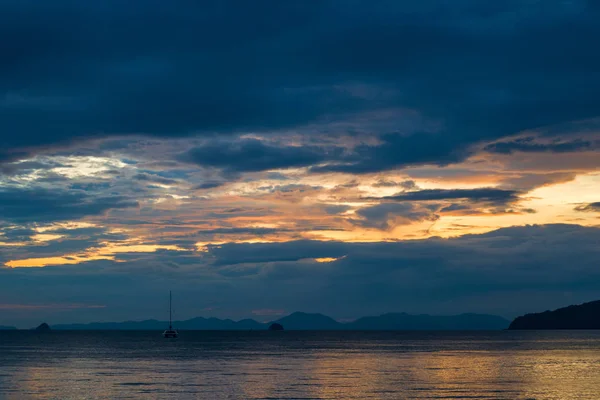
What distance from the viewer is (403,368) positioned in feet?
405

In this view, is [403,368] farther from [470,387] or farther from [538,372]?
[470,387]

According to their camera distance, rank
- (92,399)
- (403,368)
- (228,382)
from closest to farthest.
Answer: (92,399), (228,382), (403,368)

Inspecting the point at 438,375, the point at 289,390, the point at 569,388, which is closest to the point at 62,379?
the point at 289,390

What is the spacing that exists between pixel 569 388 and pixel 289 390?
33.6 meters

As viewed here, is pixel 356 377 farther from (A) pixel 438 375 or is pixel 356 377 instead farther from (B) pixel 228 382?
(B) pixel 228 382

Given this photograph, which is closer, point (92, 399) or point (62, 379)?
point (92, 399)

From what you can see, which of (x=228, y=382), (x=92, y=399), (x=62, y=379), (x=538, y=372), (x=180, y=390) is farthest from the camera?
(x=538, y=372)

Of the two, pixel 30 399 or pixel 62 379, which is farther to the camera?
pixel 62 379

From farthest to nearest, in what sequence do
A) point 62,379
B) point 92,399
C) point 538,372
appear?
1. point 538,372
2. point 62,379
3. point 92,399

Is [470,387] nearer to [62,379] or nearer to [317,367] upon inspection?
[317,367]

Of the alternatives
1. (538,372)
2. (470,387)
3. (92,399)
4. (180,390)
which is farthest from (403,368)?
(92,399)

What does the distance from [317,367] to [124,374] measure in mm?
33888

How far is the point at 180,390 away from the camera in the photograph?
273 ft

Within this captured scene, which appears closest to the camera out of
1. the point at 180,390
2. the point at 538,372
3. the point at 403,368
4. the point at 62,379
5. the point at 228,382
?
the point at 180,390
